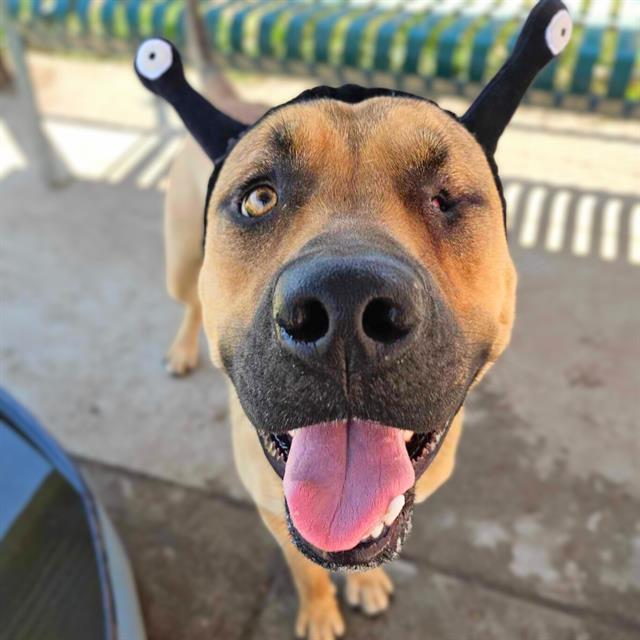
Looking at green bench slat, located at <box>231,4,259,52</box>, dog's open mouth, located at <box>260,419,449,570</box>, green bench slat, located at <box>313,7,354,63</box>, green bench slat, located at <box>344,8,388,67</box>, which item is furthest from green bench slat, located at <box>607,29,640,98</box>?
dog's open mouth, located at <box>260,419,449,570</box>

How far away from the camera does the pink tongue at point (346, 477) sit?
1666 mm

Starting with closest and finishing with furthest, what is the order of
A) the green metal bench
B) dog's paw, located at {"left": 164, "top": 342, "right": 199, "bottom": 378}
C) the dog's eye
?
1. the dog's eye
2. dog's paw, located at {"left": 164, "top": 342, "right": 199, "bottom": 378}
3. the green metal bench

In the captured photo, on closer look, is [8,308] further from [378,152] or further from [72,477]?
[378,152]

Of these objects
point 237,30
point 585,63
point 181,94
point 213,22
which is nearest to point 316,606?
point 181,94

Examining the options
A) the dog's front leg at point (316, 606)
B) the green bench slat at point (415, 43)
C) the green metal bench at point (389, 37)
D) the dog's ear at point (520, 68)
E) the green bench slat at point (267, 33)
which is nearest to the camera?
the dog's ear at point (520, 68)

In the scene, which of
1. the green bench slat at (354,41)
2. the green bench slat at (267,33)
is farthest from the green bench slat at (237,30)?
the green bench slat at (354,41)

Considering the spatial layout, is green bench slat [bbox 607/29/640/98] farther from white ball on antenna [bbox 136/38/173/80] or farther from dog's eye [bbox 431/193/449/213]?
white ball on antenna [bbox 136/38/173/80]

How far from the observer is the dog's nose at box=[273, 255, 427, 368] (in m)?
1.32

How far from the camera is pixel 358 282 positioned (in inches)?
52.0

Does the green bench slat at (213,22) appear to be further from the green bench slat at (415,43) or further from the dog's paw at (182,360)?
the dog's paw at (182,360)

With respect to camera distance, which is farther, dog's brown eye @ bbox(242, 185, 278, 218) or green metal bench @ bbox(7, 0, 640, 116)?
green metal bench @ bbox(7, 0, 640, 116)

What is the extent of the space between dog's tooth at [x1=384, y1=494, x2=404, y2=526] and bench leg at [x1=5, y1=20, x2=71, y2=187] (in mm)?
4344

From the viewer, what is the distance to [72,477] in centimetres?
273

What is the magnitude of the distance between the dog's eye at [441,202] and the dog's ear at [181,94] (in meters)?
0.70
